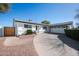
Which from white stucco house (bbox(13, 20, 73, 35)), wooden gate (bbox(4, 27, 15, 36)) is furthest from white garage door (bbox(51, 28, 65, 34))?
wooden gate (bbox(4, 27, 15, 36))

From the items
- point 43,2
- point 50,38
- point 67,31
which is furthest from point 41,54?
point 43,2

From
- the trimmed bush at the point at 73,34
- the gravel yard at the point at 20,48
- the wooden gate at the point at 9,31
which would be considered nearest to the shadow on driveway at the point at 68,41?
the trimmed bush at the point at 73,34

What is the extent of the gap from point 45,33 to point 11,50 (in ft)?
5.52

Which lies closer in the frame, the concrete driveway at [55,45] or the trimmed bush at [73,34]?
the concrete driveway at [55,45]

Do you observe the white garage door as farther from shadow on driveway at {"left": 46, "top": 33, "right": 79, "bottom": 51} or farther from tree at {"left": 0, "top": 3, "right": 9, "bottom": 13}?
tree at {"left": 0, "top": 3, "right": 9, "bottom": 13}

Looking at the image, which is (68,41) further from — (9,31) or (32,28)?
(9,31)

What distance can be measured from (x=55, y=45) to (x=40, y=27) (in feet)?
3.63

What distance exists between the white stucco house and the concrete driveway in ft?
0.83

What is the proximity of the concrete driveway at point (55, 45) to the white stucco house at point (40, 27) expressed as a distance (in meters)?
0.25

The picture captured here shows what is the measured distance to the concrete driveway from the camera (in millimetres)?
7163

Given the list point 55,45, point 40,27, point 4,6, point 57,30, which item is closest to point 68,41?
point 55,45

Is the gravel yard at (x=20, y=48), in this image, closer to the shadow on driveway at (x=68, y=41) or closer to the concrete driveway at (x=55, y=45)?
the concrete driveway at (x=55, y=45)

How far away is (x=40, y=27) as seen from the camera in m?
8.16

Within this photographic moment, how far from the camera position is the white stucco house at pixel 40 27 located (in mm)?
7791
